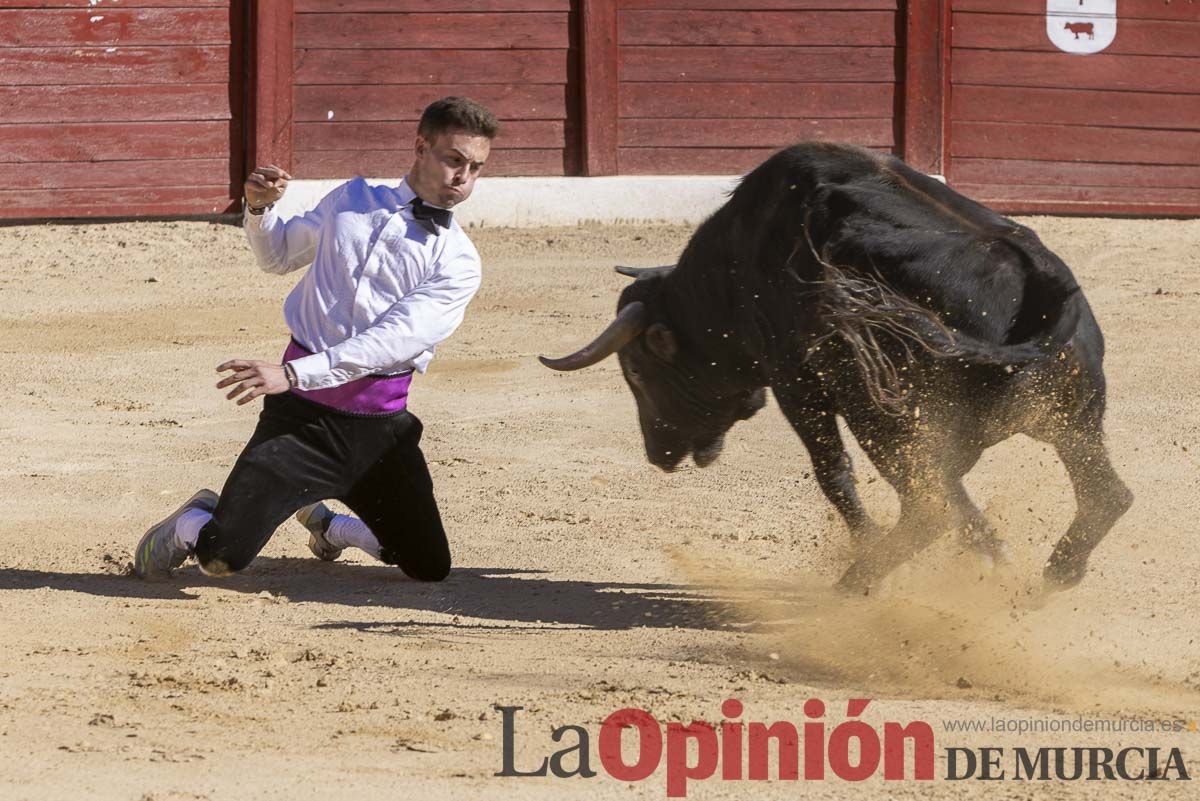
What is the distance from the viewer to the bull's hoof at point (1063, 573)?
185 inches

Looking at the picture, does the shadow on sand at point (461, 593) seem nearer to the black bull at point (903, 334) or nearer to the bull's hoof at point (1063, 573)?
the black bull at point (903, 334)

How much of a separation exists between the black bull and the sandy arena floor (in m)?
0.29

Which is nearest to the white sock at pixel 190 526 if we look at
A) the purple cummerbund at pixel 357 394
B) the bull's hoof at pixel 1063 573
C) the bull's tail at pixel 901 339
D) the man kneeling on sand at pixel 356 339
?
the man kneeling on sand at pixel 356 339

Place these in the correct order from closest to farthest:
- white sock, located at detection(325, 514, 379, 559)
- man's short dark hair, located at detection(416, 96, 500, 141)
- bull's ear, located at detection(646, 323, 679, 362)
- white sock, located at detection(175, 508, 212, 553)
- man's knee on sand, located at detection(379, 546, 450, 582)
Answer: man's short dark hair, located at detection(416, 96, 500, 141) → white sock, located at detection(175, 508, 212, 553) → man's knee on sand, located at detection(379, 546, 450, 582) → white sock, located at detection(325, 514, 379, 559) → bull's ear, located at detection(646, 323, 679, 362)

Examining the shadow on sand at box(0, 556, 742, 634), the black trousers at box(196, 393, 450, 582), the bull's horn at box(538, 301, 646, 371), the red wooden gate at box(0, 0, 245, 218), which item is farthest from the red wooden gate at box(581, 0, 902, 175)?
the black trousers at box(196, 393, 450, 582)

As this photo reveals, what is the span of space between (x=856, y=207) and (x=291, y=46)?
6812 mm

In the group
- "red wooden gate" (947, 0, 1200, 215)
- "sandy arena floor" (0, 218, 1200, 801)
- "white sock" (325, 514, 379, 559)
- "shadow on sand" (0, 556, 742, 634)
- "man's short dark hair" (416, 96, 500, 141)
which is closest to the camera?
"sandy arena floor" (0, 218, 1200, 801)

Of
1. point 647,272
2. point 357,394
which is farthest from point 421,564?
point 647,272

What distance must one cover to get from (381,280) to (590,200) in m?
6.55

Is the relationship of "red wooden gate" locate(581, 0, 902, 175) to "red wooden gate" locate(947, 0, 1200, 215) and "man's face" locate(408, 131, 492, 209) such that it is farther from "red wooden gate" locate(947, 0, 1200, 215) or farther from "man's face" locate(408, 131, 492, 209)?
"man's face" locate(408, 131, 492, 209)

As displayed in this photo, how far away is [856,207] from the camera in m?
4.70

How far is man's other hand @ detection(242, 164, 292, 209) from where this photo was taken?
14.9ft

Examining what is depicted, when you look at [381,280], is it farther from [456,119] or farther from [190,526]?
[190,526]

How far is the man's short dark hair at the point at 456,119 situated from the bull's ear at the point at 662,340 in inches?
45.2
